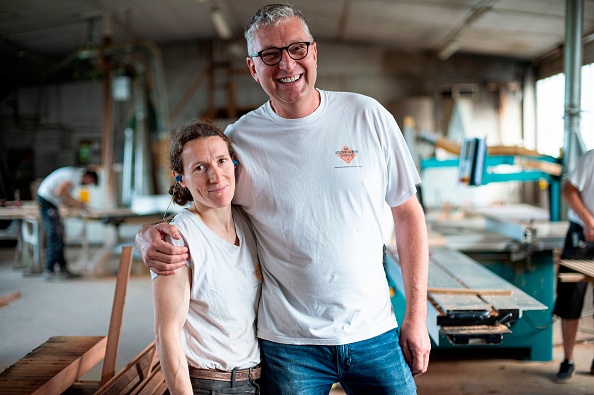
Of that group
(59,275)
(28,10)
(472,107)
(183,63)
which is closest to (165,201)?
(59,275)

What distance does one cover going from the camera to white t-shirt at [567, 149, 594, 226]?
3084 mm

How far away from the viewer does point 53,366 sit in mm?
2014

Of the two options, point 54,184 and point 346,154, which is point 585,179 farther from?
point 54,184

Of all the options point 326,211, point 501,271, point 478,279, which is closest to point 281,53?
point 326,211

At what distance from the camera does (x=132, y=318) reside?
449 centimetres

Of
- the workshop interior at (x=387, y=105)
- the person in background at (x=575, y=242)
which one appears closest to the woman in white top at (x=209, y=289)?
the workshop interior at (x=387, y=105)

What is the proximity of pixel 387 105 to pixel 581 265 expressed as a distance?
7.66 meters

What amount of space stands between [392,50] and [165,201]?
5.66m

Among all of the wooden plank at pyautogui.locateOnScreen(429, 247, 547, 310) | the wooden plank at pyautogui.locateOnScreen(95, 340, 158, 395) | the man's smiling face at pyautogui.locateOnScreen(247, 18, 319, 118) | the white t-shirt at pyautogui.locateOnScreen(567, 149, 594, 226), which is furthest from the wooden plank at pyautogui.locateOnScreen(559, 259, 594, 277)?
the wooden plank at pyautogui.locateOnScreen(95, 340, 158, 395)

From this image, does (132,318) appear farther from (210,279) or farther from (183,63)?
(183,63)

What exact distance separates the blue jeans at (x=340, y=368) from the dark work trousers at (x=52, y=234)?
18.5ft

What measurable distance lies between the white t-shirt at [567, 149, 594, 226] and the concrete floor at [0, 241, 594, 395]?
1.04 m

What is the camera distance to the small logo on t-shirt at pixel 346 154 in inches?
56.1

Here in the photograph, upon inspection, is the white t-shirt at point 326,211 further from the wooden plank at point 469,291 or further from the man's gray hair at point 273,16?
the wooden plank at point 469,291
